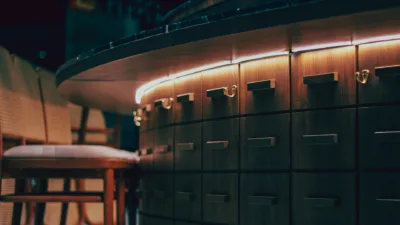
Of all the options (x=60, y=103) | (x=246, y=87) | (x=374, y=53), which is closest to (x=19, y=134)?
(x=60, y=103)

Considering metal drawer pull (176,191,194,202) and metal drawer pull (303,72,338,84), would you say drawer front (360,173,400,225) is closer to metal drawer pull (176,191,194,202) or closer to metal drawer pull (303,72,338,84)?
metal drawer pull (303,72,338,84)

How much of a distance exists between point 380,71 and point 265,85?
63 cm

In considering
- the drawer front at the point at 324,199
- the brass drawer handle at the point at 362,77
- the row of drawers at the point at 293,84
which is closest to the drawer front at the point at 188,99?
the row of drawers at the point at 293,84

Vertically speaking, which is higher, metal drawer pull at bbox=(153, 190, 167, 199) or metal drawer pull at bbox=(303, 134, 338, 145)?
metal drawer pull at bbox=(303, 134, 338, 145)

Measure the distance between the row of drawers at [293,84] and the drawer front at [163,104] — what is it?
0.08 m

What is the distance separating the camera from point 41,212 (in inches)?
208

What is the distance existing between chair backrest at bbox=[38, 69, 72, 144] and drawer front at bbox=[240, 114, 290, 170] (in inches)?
128

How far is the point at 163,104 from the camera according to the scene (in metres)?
3.98

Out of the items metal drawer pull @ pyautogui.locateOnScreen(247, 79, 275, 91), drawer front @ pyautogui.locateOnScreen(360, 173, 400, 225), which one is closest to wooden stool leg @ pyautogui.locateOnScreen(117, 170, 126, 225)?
metal drawer pull @ pyautogui.locateOnScreen(247, 79, 275, 91)

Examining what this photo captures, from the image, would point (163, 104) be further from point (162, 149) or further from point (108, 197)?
point (108, 197)

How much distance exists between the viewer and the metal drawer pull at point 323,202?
9.23 feet

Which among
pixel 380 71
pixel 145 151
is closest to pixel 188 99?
pixel 145 151

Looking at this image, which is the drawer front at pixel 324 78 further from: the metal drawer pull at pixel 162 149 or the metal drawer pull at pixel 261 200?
the metal drawer pull at pixel 162 149

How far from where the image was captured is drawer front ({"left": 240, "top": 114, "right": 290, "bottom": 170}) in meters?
3.07
